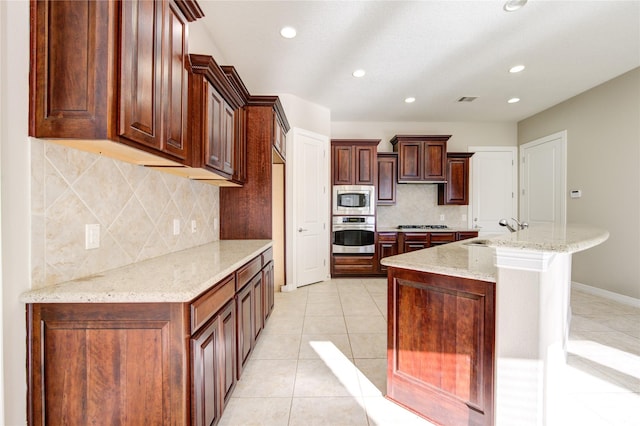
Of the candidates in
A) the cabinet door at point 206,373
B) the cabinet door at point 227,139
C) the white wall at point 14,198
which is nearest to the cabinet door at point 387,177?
the cabinet door at point 227,139

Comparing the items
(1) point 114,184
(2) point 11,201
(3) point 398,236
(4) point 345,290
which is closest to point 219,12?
(1) point 114,184

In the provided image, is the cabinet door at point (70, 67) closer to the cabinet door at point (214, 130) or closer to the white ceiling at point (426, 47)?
the cabinet door at point (214, 130)

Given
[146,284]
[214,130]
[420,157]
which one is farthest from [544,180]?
[146,284]

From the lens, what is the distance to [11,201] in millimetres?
984

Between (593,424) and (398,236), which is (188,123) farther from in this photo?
(398,236)

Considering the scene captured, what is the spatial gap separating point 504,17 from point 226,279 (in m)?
3.16

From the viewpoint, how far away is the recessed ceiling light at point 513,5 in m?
2.19

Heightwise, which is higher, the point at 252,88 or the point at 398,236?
the point at 252,88

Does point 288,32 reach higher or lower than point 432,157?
higher

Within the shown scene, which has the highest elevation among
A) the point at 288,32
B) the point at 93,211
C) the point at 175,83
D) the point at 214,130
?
A: the point at 288,32

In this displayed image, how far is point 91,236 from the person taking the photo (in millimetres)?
1319

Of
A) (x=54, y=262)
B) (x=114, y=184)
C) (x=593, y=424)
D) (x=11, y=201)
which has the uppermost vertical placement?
(x=114, y=184)

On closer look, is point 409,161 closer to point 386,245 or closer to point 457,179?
point 457,179

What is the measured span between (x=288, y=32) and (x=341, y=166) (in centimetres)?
237
